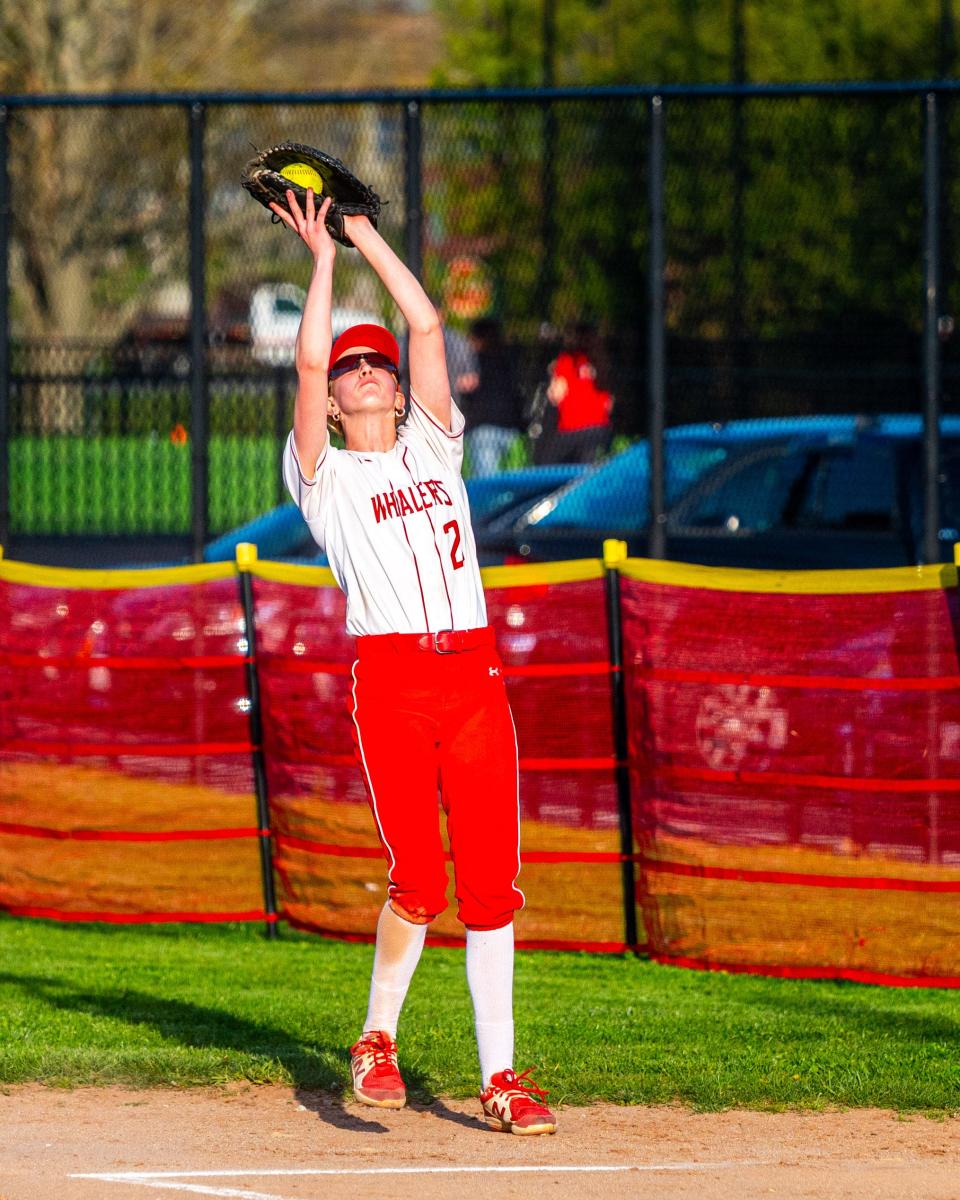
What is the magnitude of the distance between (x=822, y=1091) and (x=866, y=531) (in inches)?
239

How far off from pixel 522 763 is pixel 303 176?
3.10 metres

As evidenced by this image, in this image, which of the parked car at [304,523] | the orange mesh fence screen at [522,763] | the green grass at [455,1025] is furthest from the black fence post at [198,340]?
the green grass at [455,1025]

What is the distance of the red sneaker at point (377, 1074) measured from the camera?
545 centimetres

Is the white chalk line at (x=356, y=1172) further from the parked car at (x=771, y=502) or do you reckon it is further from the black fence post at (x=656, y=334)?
the parked car at (x=771, y=502)

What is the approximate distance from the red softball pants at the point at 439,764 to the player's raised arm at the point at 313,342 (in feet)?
1.79

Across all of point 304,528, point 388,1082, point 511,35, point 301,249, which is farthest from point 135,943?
point 511,35

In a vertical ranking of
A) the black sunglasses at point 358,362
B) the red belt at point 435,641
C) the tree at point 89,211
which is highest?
the tree at point 89,211

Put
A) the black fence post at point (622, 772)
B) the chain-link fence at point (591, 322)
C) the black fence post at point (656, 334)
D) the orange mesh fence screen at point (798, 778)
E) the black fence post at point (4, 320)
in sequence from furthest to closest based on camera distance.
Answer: the black fence post at point (4, 320) → the chain-link fence at point (591, 322) → the black fence post at point (656, 334) → the black fence post at point (622, 772) → the orange mesh fence screen at point (798, 778)

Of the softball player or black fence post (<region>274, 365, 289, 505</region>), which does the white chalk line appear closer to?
the softball player

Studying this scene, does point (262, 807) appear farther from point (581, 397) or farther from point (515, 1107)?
point (581, 397)

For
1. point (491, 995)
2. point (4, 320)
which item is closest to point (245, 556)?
point (491, 995)

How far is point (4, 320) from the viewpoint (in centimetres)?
1189

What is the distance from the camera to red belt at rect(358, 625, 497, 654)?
17.8 feet

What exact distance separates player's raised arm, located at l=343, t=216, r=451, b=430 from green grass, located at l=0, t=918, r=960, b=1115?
1.97 meters
